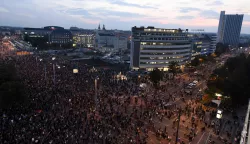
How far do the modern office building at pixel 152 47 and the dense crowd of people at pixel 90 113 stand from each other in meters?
23.1

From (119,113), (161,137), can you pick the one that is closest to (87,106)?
(119,113)

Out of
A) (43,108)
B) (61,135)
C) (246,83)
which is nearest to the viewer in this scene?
(61,135)

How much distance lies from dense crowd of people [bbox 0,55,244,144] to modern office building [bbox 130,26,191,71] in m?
23.1

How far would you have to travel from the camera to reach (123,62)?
282 ft

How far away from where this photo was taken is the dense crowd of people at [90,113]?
24.1m

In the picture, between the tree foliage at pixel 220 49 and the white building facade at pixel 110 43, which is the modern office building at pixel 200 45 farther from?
the white building facade at pixel 110 43

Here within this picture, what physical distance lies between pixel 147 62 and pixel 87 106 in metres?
41.1

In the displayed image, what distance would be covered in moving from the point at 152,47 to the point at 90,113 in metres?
44.4

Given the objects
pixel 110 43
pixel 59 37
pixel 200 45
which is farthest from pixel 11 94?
pixel 59 37

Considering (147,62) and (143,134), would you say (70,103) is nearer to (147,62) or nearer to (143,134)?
(143,134)

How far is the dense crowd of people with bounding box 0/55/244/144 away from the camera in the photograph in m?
24.1

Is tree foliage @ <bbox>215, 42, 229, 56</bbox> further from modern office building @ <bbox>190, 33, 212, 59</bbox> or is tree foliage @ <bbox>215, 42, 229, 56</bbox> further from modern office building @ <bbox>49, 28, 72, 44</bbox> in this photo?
modern office building @ <bbox>49, 28, 72, 44</bbox>

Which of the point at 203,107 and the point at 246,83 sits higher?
the point at 246,83

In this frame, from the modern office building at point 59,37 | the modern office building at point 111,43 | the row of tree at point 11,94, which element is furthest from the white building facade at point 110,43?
the row of tree at point 11,94
